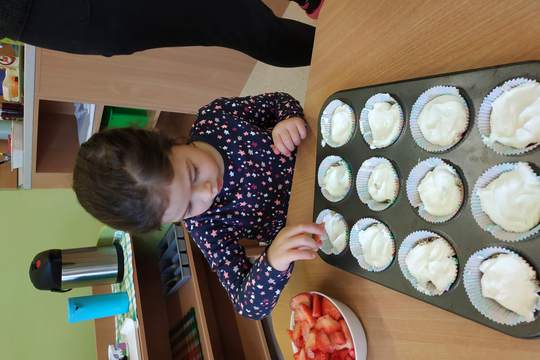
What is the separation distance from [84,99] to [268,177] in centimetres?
118

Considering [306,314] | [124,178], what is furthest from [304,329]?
[124,178]

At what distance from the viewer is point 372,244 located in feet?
2.48

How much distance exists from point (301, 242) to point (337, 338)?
189 millimetres

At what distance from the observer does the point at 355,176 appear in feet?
2.64

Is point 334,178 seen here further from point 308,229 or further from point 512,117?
point 512,117

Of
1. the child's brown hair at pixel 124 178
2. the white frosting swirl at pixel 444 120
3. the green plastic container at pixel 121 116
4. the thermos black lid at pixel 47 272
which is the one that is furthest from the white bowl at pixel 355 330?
the green plastic container at pixel 121 116

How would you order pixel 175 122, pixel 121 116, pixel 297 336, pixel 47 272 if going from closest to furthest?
pixel 297 336
pixel 47 272
pixel 121 116
pixel 175 122

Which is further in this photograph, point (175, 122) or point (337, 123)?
point (175, 122)

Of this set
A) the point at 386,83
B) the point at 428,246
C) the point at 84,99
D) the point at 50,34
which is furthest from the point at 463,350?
the point at 84,99

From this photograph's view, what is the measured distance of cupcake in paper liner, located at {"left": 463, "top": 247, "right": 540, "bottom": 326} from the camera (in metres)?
0.54

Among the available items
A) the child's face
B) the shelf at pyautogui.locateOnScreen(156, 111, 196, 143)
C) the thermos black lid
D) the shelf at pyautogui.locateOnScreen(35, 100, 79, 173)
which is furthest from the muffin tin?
the shelf at pyautogui.locateOnScreen(35, 100, 79, 173)

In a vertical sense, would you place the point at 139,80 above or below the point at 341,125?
above

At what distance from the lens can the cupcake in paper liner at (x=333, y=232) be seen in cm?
82

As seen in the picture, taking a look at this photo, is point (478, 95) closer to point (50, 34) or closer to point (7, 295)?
point (50, 34)
